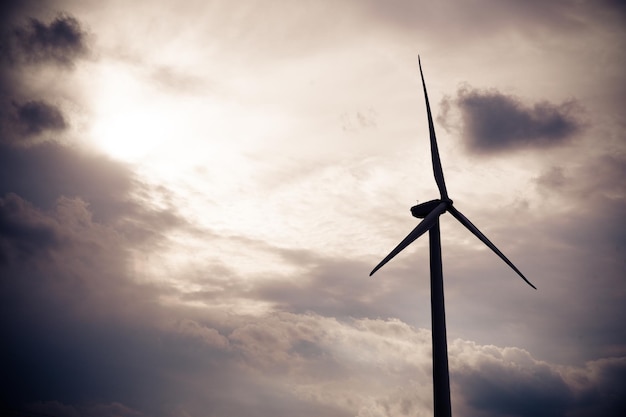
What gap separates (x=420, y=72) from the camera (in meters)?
60.0

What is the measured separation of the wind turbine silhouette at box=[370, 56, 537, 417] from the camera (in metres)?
42.5

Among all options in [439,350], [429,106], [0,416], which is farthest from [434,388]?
[0,416]

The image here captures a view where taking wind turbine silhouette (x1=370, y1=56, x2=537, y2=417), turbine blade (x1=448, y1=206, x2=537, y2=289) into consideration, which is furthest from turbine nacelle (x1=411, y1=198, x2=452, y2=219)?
turbine blade (x1=448, y1=206, x2=537, y2=289)

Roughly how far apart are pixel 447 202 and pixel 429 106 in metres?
14.9

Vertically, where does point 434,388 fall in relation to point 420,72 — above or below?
below

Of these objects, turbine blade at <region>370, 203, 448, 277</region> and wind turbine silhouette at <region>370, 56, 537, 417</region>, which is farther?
turbine blade at <region>370, 203, 448, 277</region>

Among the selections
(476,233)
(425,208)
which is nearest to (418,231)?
(425,208)

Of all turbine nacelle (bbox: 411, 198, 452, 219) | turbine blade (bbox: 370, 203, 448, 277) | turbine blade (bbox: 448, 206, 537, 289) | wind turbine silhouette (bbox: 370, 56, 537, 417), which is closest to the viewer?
wind turbine silhouette (bbox: 370, 56, 537, 417)

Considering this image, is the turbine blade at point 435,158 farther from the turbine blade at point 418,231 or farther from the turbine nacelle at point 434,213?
the turbine blade at point 418,231

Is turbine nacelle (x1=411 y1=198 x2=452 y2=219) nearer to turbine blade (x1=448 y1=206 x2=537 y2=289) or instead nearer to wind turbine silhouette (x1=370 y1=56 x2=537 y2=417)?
wind turbine silhouette (x1=370 y1=56 x2=537 y2=417)

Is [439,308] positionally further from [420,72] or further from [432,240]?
[420,72]

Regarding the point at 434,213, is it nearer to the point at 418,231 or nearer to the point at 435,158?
the point at 418,231

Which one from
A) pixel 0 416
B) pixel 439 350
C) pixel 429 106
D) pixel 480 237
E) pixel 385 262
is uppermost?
pixel 429 106

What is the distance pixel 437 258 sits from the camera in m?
48.3
